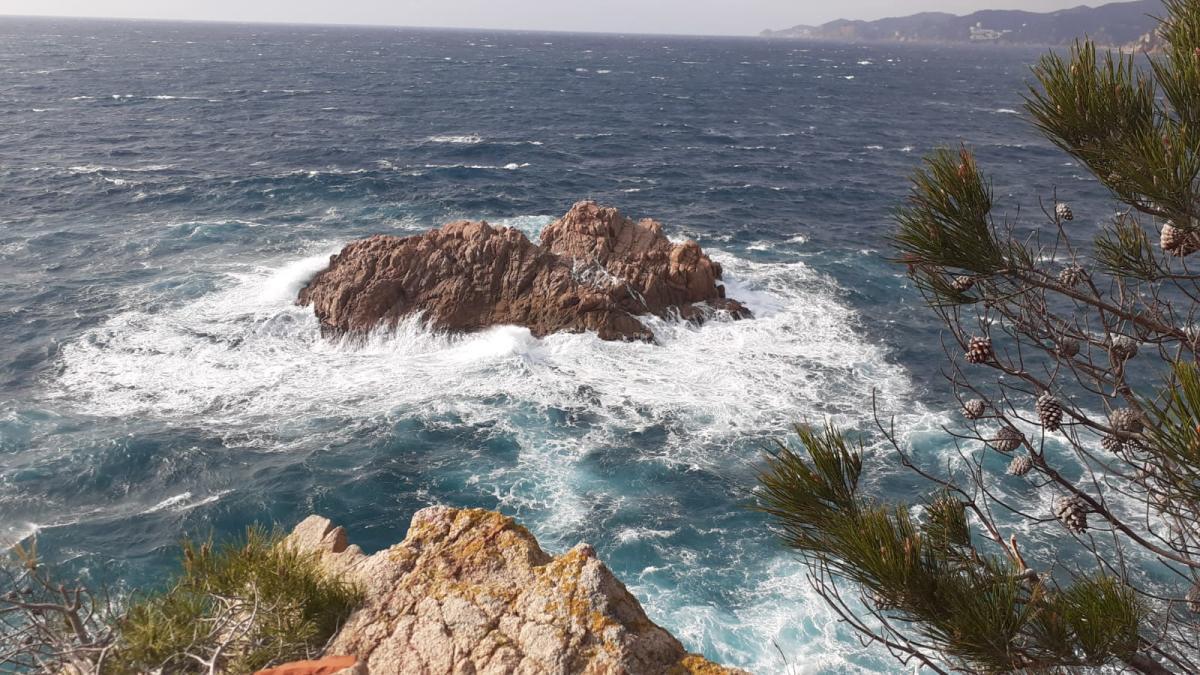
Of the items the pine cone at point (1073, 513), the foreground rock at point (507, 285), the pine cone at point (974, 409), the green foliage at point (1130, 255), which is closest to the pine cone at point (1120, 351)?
the green foliage at point (1130, 255)

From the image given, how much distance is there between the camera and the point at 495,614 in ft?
23.6

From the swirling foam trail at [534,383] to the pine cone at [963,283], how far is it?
13.5 metres

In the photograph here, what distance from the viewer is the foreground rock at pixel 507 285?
2970cm

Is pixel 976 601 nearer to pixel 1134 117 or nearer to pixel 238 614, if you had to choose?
pixel 1134 117

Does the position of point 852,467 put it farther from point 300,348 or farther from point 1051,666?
point 300,348

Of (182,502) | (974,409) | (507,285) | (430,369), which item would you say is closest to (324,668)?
(974,409)

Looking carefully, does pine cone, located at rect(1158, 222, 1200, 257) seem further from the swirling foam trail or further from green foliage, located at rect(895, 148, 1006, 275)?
the swirling foam trail

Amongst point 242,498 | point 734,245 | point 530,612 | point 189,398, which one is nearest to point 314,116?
point 734,245

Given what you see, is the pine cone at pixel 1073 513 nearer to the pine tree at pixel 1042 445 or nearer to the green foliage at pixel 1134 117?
the pine tree at pixel 1042 445

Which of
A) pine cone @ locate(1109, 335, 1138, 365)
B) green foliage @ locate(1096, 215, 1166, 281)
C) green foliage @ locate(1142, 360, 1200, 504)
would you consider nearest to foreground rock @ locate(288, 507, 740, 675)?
pine cone @ locate(1109, 335, 1138, 365)

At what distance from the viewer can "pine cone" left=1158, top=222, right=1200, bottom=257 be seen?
435 centimetres

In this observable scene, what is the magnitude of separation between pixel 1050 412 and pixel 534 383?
74.0 ft

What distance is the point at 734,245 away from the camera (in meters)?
41.5

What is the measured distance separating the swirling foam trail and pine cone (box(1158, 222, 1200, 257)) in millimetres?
14542
